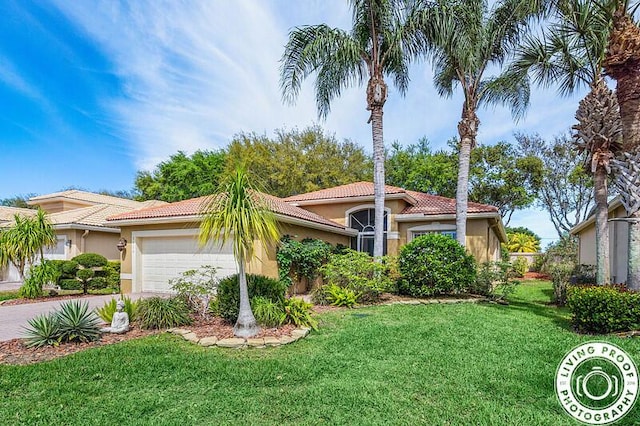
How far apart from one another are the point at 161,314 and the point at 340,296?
553cm

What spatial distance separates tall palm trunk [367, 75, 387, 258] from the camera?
46.8 feet

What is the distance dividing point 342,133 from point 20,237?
2310cm

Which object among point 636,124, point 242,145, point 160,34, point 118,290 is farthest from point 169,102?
point 636,124

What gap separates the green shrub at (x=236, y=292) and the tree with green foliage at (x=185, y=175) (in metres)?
23.6

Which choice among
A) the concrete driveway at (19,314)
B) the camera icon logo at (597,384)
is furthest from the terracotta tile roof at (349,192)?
the camera icon logo at (597,384)

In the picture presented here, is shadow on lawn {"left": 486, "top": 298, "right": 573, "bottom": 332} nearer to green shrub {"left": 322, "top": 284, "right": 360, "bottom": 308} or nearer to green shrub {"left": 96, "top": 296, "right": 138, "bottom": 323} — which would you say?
green shrub {"left": 322, "top": 284, "right": 360, "bottom": 308}

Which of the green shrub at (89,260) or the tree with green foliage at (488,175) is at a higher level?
the tree with green foliage at (488,175)

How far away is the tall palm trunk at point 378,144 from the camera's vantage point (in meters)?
14.3

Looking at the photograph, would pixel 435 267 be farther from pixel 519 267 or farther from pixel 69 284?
pixel 69 284

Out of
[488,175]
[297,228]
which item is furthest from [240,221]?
[488,175]

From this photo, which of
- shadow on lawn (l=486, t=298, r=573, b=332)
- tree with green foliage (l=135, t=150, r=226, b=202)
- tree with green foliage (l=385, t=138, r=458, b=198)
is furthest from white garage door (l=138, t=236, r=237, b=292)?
tree with green foliage (l=385, t=138, r=458, b=198)

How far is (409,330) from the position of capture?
8305mm

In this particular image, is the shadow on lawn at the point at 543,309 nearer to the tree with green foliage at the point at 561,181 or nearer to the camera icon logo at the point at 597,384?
the camera icon logo at the point at 597,384

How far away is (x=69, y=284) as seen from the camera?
16219 millimetres
